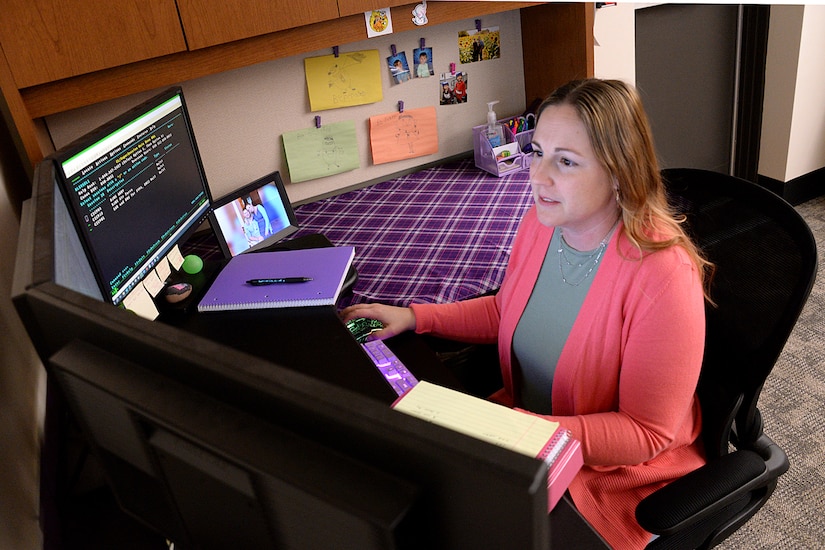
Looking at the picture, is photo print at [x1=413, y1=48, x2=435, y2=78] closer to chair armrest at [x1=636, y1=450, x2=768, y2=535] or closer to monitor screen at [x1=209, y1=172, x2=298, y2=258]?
monitor screen at [x1=209, y1=172, x2=298, y2=258]

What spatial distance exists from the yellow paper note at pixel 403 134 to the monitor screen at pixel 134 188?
720 millimetres

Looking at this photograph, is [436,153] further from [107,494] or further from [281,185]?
[107,494]

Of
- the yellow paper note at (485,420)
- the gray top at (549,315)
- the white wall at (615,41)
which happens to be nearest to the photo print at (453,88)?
the white wall at (615,41)

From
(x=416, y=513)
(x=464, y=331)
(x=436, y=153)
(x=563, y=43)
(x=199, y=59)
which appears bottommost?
(x=464, y=331)

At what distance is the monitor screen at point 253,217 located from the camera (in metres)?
1.62

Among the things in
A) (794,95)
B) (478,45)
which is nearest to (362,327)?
(478,45)

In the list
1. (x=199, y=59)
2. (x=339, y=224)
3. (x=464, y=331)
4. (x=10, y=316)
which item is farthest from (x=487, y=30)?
(x=10, y=316)

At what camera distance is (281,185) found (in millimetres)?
1789

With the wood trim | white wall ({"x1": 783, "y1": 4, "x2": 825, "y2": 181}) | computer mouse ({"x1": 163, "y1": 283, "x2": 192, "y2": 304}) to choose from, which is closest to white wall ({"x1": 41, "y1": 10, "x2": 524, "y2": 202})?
the wood trim

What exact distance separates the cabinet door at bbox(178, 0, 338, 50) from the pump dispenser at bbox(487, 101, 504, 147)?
2.46 ft

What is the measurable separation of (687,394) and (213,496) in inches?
31.3

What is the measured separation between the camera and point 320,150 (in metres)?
2.02

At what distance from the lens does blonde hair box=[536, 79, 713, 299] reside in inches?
43.6

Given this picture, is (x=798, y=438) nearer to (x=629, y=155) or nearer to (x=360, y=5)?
(x=629, y=155)
